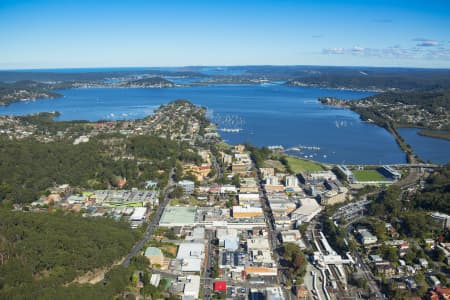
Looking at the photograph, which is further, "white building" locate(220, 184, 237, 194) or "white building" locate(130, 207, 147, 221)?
"white building" locate(220, 184, 237, 194)

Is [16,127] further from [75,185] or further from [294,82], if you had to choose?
[294,82]

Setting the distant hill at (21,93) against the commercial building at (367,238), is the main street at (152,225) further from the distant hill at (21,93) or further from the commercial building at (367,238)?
the distant hill at (21,93)

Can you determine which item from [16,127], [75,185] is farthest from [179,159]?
[16,127]

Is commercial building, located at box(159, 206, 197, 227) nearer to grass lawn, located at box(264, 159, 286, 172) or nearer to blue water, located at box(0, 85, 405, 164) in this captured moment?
grass lawn, located at box(264, 159, 286, 172)

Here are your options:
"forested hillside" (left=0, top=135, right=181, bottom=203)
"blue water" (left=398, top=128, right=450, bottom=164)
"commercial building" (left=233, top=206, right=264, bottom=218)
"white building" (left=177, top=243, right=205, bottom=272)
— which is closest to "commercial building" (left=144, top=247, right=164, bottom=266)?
"white building" (left=177, top=243, right=205, bottom=272)

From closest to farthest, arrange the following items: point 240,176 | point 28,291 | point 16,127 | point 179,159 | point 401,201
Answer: point 28,291 < point 401,201 < point 240,176 < point 179,159 < point 16,127
